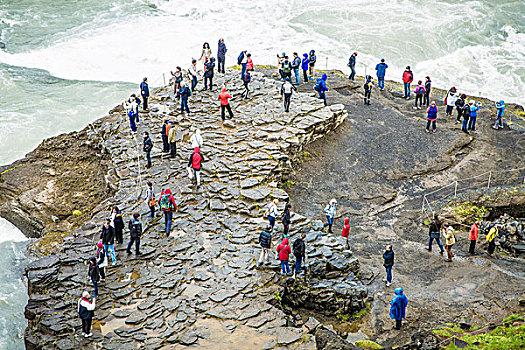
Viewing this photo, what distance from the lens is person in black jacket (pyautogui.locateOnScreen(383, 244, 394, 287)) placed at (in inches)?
832

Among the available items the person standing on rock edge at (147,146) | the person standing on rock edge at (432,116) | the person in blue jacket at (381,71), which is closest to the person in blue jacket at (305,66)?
the person in blue jacket at (381,71)

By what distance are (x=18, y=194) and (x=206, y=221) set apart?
12.1m

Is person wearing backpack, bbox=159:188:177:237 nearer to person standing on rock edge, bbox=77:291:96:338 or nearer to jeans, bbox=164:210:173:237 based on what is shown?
jeans, bbox=164:210:173:237

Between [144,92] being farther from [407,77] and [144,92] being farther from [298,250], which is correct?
[407,77]

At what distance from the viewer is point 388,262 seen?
21.3 meters

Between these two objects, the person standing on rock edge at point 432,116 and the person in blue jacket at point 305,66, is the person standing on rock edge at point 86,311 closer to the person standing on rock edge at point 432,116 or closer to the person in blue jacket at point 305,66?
the person standing on rock edge at point 432,116

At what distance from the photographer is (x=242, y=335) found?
1802 centimetres

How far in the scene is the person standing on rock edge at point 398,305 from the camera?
1903cm

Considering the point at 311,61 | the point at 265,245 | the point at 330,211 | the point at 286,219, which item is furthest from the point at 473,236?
the point at 311,61

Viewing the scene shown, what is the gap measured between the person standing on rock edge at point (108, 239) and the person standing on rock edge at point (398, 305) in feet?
33.6

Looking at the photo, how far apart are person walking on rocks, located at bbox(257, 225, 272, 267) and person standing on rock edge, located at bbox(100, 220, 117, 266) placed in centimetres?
548

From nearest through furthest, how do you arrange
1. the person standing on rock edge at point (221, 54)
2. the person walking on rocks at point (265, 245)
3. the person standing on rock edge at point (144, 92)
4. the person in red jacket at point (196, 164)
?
the person walking on rocks at point (265, 245) < the person in red jacket at point (196, 164) < the person standing on rock edge at point (144, 92) < the person standing on rock edge at point (221, 54)

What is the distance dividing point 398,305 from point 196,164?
1064 centimetres

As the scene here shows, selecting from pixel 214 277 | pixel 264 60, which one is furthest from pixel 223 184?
pixel 264 60
